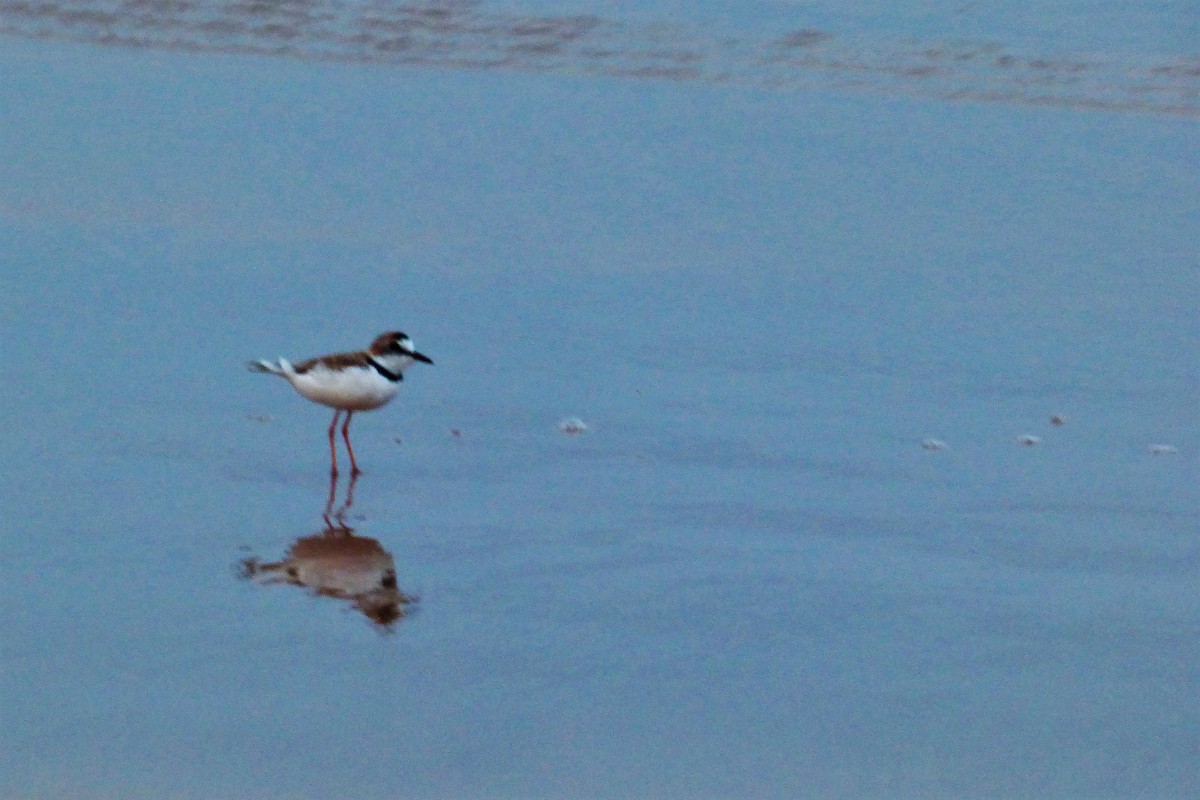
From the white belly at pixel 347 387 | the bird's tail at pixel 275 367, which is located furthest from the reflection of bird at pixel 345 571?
the bird's tail at pixel 275 367

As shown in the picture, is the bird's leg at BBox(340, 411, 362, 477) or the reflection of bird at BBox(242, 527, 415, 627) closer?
the reflection of bird at BBox(242, 527, 415, 627)

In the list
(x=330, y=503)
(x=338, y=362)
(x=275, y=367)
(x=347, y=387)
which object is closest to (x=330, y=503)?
(x=330, y=503)

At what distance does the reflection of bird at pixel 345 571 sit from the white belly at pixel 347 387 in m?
1.01

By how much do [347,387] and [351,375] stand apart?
49 millimetres

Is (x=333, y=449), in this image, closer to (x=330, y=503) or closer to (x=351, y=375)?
(x=351, y=375)

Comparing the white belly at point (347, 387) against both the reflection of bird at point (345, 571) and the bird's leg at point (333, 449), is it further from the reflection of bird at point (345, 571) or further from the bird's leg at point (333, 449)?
the reflection of bird at point (345, 571)

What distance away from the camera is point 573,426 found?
7566 mm

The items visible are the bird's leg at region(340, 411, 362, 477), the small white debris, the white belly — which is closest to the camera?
the bird's leg at region(340, 411, 362, 477)

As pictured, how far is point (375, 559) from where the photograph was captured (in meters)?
6.14

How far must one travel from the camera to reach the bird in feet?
24.1

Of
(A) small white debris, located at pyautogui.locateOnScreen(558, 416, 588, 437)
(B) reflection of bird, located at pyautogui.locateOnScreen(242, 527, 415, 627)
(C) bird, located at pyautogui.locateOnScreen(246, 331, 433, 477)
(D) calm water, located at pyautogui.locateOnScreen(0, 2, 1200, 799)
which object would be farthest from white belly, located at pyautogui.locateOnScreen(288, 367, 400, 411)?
(B) reflection of bird, located at pyautogui.locateOnScreen(242, 527, 415, 627)

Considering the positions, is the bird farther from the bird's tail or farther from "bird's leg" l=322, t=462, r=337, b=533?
"bird's leg" l=322, t=462, r=337, b=533

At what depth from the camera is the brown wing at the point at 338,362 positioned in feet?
24.3

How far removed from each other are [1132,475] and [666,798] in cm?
322
